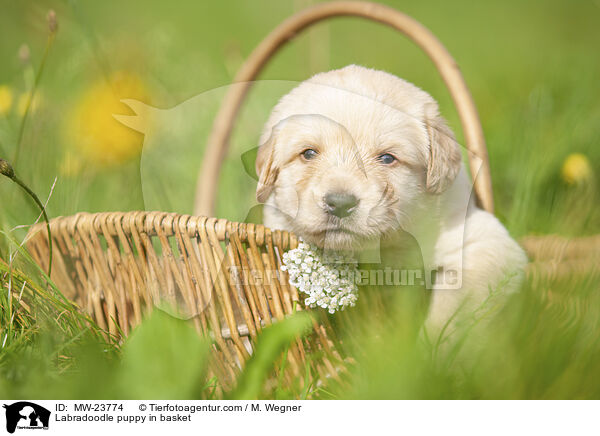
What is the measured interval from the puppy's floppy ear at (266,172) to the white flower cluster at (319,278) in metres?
0.27

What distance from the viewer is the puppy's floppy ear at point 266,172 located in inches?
74.9

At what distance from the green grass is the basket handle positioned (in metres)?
0.12

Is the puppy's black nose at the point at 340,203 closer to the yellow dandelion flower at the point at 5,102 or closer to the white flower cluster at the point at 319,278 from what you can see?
the white flower cluster at the point at 319,278

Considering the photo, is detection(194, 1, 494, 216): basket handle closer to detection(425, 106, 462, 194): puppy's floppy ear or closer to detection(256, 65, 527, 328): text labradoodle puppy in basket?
detection(256, 65, 527, 328): text labradoodle puppy in basket

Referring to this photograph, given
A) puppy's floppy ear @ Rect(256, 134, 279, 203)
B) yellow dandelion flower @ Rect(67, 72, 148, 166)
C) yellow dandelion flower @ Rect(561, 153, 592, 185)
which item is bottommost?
puppy's floppy ear @ Rect(256, 134, 279, 203)

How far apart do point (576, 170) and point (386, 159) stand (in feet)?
5.38

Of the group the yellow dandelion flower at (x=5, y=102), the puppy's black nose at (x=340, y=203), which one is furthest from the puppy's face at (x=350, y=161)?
the yellow dandelion flower at (x=5, y=102)

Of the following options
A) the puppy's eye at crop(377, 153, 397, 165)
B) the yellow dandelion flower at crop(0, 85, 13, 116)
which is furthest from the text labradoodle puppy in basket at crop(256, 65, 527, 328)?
the yellow dandelion flower at crop(0, 85, 13, 116)

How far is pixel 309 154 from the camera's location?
184 cm

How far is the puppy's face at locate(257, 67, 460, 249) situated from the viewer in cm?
167

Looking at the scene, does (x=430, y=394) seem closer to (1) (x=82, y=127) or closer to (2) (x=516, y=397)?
(2) (x=516, y=397)

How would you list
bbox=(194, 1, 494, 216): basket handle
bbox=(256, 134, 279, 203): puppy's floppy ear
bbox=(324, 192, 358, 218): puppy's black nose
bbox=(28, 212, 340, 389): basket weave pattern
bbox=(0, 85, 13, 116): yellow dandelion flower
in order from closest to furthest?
bbox=(324, 192, 358, 218): puppy's black nose, bbox=(28, 212, 340, 389): basket weave pattern, bbox=(256, 134, 279, 203): puppy's floppy ear, bbox=(194, 1, 494, 216): basket handle, bbox=(0, 85, 13, 116): yellow dandelion flower

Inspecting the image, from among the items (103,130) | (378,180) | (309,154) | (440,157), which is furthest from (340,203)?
(103,130)

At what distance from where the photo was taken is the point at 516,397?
1601mm
